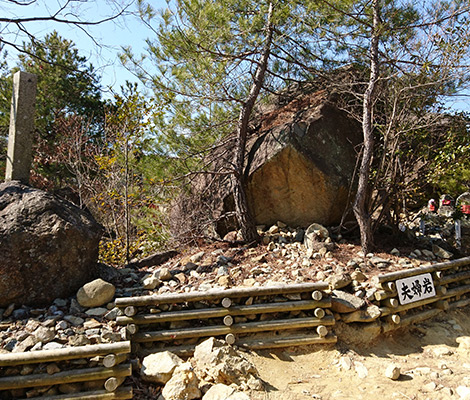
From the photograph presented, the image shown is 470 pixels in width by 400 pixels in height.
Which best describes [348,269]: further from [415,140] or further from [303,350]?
[415,140]

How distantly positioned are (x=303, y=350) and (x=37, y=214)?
3.56m

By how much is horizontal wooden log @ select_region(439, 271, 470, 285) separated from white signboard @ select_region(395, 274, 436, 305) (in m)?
0.26

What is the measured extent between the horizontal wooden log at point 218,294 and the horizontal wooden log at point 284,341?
1.68 ft

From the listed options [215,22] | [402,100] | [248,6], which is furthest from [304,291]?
[248,6]

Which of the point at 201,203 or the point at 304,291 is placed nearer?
the point at 304,291

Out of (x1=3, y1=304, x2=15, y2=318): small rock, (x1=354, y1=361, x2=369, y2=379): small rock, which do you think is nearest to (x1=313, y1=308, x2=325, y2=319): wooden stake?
(x1=354, y1=361, x2=369, y2=379): small rock

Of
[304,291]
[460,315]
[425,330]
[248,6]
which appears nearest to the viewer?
[304,291]

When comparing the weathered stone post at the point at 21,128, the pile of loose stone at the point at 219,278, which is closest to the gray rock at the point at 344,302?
the pile of loose stone at the point at 219,278

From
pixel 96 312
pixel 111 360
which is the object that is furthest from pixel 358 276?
pixel 96 312

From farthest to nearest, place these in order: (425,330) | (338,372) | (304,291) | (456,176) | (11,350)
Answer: (456,176) → (425,330) → (304,291) → (338,372) → (11,350)

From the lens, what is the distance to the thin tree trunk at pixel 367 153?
223 inches

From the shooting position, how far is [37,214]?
4578mm

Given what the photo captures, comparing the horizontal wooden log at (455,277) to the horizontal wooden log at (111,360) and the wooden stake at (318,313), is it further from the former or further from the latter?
the horizontal wooden log at (111,360)

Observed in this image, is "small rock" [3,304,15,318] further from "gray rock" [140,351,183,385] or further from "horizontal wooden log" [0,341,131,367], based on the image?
"gray rock" [140,351,183,385]
